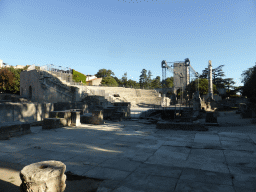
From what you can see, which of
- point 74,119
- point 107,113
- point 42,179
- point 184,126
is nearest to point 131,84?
point 107,113

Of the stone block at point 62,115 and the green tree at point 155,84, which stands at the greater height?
the green tree at point 155,84

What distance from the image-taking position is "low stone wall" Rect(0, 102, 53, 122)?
8991 mm

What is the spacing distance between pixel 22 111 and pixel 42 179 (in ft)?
30.3

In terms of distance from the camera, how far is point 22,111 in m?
9.90

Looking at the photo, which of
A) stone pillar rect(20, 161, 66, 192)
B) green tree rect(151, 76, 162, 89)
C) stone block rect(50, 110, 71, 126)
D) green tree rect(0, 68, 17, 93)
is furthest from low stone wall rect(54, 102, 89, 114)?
green tree rect(151, 76, 162, 89)

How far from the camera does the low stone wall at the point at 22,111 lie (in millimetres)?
8991

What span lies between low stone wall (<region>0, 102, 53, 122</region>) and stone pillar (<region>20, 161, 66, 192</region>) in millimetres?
8333

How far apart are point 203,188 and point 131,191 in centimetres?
123

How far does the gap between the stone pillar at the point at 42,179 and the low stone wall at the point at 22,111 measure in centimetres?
833

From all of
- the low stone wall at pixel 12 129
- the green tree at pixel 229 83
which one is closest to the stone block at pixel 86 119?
the low stone wall at pixel 12 129

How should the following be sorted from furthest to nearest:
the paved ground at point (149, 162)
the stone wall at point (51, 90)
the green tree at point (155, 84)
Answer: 1. the green tree at point (155, 84)
2. the stone wall at point (51, 90)
3. the paved ground at point (149, 162)

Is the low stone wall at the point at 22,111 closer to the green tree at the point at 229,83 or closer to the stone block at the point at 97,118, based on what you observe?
the stone block at the point at 97,118

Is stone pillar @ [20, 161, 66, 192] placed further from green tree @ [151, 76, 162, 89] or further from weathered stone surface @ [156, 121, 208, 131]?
green tree @ [151, 76, 162, 89]

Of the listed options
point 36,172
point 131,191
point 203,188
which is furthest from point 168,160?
point 36,172
